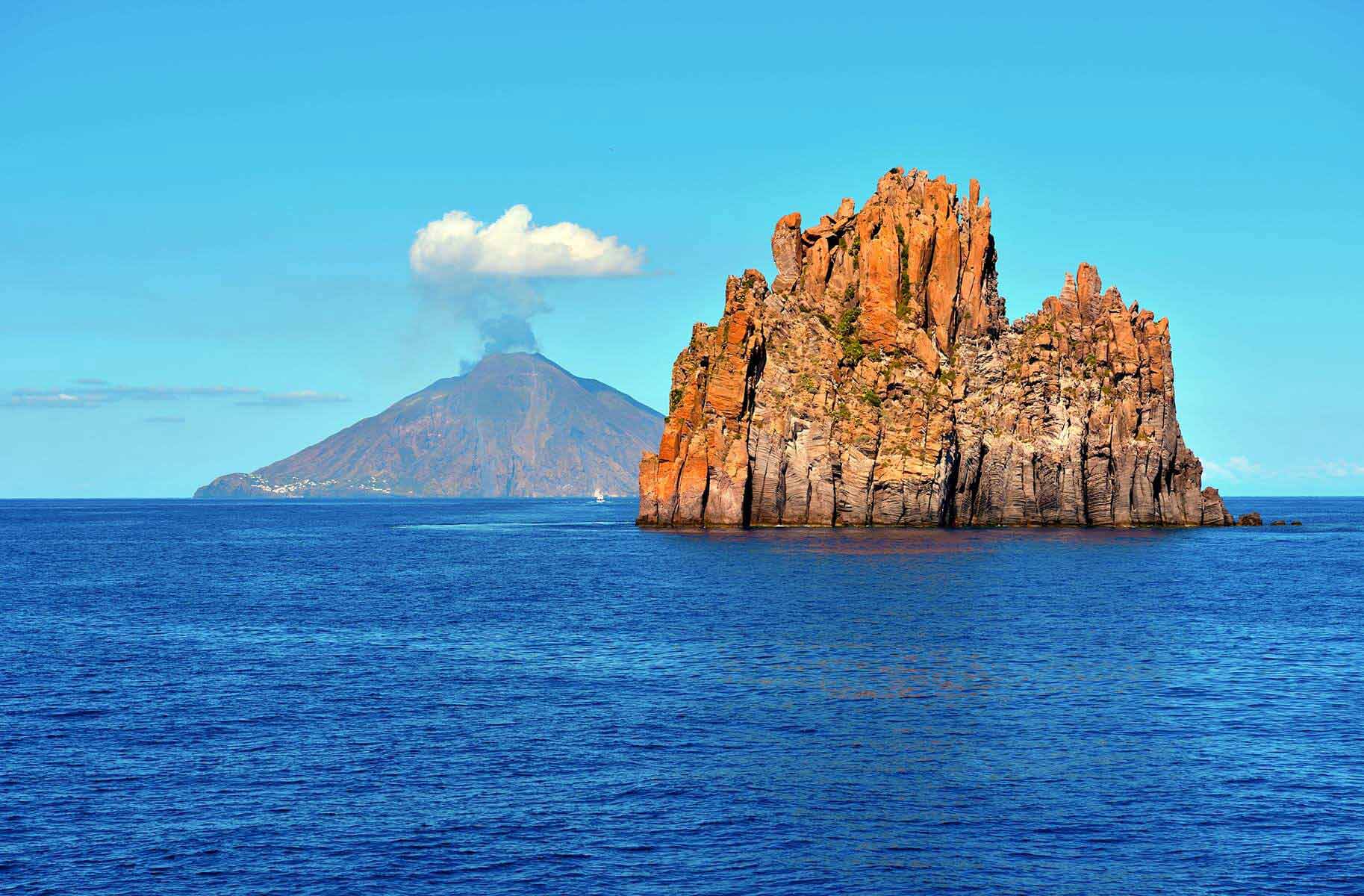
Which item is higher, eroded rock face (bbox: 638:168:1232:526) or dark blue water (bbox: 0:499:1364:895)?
eroded rock face (bbox: 638:168:1232:526)

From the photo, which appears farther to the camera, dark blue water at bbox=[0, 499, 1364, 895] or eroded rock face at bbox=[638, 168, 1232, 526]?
eroded rock face at bbox=[638, 168, 1232, 526]

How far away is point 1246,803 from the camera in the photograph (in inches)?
1499

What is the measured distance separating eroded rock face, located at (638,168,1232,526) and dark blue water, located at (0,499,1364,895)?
78.7m

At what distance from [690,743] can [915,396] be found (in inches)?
5303

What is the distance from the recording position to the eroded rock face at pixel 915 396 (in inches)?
6786

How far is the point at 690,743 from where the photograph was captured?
44938 millimetres

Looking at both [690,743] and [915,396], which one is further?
[915,396]

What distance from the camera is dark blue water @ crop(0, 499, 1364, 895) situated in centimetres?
3297

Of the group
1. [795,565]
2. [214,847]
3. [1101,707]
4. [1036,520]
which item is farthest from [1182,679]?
[1036,520]

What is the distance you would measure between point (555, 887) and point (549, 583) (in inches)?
2930

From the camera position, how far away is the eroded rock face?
A: 566 ft

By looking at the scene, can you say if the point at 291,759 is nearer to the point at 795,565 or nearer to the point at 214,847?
the point at 214,847

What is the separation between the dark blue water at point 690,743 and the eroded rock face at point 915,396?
78.7 meters

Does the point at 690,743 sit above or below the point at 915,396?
below
